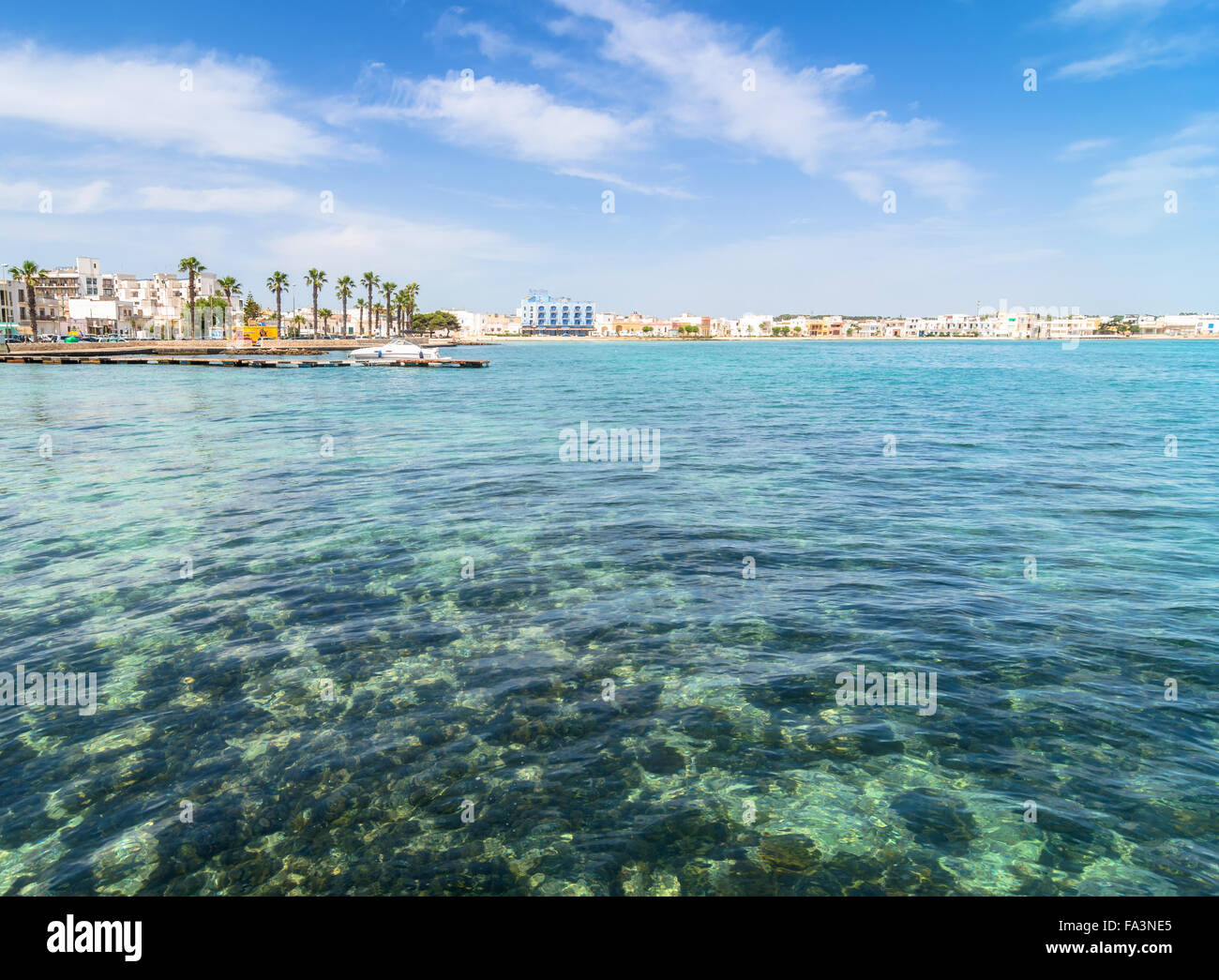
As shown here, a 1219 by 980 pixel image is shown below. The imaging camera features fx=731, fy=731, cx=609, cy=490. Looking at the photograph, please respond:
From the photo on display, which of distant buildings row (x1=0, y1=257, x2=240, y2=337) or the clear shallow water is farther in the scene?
distant buildings row (x1=0, y1=257, x2=240, y2=337)

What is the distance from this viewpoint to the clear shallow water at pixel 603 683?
711cm

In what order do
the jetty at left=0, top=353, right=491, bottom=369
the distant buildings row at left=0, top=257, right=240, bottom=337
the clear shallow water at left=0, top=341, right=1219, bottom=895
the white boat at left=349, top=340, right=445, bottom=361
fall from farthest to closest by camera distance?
the distant buildings row at left=0, top=257, right=240, bottom=337 → the white boat at left=349, top=340, right=445, bottom=361 → the jetty at left=0, top=353, right=491, bottom=369 → the clear shallow water at left=0, top=341, right=1219, bottom=895

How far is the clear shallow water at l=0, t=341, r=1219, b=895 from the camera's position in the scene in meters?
7.11

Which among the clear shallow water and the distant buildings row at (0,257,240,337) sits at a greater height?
the distant buildings row at (0,257,240,337)

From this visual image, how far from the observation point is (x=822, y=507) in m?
21.6

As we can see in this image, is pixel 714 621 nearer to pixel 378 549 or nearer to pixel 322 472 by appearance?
pixel 378 549

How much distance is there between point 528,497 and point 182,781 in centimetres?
1510

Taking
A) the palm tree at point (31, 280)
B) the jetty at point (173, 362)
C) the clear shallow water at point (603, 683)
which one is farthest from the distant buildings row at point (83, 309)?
the clear shallow water at point (603, 683)

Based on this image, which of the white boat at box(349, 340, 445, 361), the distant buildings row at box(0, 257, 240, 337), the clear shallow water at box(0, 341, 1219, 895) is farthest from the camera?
the distant buildings row at box(0, 257, 240, 337)

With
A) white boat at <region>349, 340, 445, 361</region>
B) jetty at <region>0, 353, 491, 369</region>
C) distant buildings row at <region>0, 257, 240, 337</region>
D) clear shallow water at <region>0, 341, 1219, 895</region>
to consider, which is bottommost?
clear shallow water at <region>0, 341, 1219, 895</region>

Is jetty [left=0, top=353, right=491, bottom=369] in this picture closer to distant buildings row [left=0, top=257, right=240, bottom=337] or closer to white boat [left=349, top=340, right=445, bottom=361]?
white boat [left=349, top=340, right=445, bottom=361]

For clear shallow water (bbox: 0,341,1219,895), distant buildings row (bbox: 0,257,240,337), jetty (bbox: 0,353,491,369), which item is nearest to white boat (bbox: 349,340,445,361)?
jetty (bbox: 0,353,491,369)

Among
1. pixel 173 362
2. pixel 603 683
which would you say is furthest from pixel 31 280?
pixel 603 683
